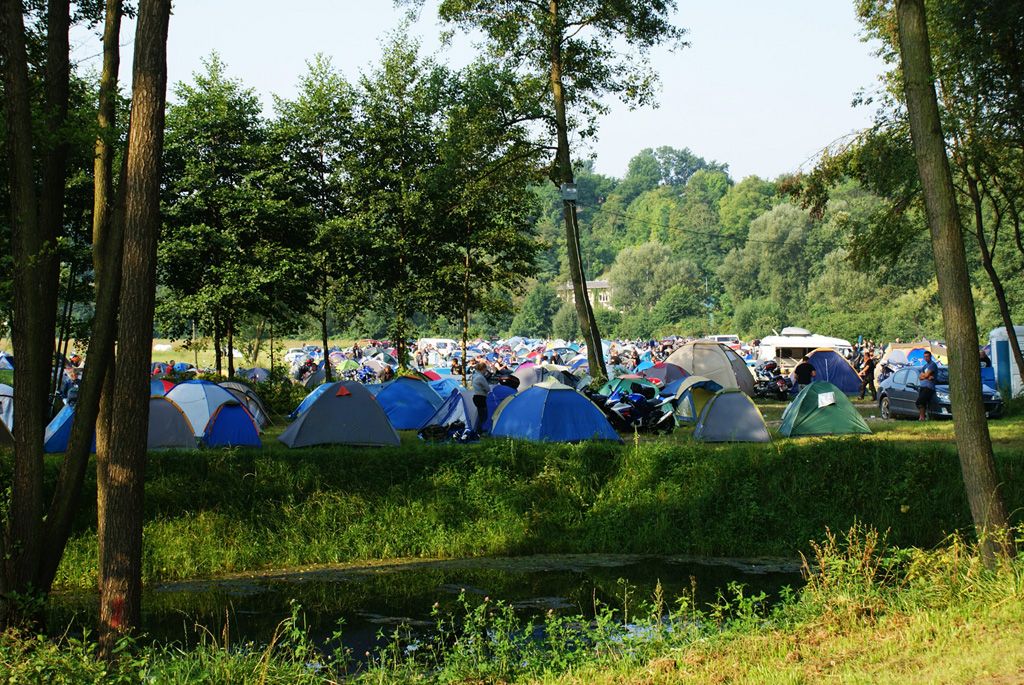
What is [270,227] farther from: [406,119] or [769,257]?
[769,257]

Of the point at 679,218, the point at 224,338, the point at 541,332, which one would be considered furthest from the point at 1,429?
the point at 679,218

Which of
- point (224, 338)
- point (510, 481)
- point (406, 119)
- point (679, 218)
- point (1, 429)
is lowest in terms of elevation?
point (510, 481)

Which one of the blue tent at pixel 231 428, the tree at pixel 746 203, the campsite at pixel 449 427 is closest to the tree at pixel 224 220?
the campsite at pixel 449 427

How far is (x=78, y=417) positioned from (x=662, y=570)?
8019mm

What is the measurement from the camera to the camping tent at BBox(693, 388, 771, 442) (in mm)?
16859

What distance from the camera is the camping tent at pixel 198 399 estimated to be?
1761cm

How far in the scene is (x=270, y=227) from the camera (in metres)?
26.5

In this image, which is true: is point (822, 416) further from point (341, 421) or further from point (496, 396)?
point (341, 421)

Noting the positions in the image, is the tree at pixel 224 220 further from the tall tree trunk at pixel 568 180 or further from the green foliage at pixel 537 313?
the green foliage at pixel 537 313

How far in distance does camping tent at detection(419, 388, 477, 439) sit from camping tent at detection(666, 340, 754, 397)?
→ 34.9 ft

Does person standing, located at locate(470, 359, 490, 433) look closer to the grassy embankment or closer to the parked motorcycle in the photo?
the parked motorcycle

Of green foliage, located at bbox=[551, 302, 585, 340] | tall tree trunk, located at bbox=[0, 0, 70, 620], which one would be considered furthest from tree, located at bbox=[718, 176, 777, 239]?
tall tree trunk, located at bbox=[0, 0, 70, 620]

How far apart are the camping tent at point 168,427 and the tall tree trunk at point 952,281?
1186 cm

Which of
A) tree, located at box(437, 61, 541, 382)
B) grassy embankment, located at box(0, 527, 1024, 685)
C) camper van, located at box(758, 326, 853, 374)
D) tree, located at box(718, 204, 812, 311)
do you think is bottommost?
grassy embankment, located at box(0, 527, 1024, 685)
